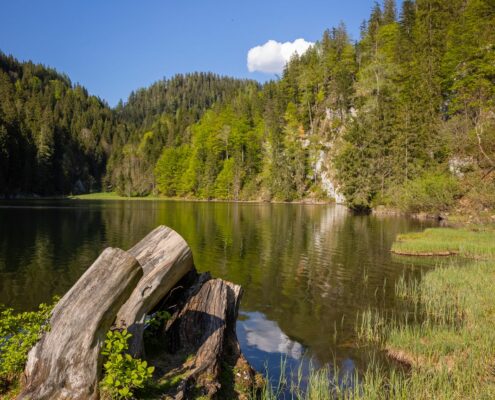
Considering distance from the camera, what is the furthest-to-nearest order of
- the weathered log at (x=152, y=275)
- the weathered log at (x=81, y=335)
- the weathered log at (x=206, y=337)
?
the weathered log at (x=152, y=275)
the weathered log at (x=206, y=337)
the weathered log at (x=81, y=335)

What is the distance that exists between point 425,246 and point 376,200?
49631mm

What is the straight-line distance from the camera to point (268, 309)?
54.8 ft

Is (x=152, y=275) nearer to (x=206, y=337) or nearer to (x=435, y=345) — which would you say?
(x=206, y=337)

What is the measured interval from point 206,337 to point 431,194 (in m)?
56.8

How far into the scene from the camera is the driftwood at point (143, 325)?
5996 millimetres

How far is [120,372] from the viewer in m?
5.83

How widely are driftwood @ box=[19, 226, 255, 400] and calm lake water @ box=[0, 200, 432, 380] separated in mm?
3048

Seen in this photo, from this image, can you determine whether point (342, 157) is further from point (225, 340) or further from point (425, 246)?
point (225, 340)

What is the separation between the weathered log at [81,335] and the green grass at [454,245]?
2523 cm

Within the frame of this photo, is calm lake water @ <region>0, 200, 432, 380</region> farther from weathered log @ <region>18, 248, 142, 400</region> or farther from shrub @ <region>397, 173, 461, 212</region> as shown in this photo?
shrub @ <region>397, 173, 461, 212</region>

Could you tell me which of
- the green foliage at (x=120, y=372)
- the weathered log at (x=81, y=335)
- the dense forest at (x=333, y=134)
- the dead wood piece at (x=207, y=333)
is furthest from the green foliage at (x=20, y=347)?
the dense forest at (x=333, y=134)

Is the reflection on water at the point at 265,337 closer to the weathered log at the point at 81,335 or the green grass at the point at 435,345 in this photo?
the green grass at the point at 435,345

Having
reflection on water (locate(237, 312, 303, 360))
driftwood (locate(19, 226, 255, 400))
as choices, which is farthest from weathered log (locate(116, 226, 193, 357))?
reflection on water (locate(237, 312, 303, 360))

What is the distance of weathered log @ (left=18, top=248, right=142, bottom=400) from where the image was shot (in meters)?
5.91
